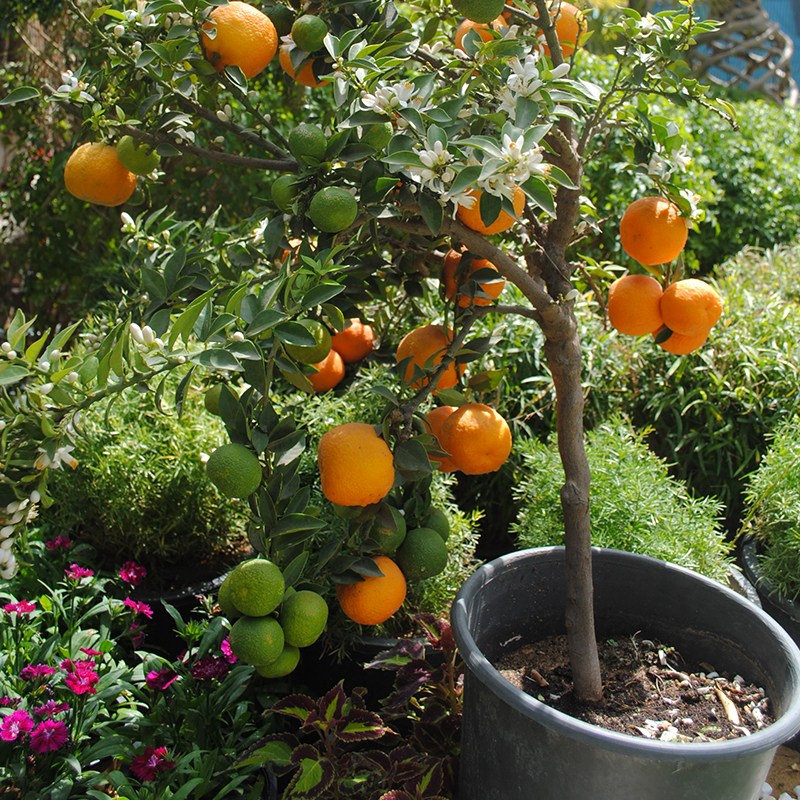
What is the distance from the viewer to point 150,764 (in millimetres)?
1112

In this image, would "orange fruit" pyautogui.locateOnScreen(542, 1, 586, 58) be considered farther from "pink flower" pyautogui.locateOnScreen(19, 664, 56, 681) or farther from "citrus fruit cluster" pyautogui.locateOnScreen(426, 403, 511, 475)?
"pink flower" pyautogui.locateOnScreen(19, 664, 56, 681)

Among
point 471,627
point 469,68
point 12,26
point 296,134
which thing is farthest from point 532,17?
point 12,26

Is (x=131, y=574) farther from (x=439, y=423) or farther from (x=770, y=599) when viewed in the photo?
(x=770, y=599)

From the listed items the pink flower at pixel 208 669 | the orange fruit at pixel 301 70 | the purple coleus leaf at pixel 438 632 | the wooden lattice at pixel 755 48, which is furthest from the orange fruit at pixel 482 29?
the wooden lattice at pixel 755 48

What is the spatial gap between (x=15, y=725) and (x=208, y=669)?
0.30 m

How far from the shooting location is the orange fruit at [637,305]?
1031 millimetres

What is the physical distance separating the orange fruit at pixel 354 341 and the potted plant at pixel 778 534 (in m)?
1.00

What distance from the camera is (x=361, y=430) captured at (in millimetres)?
884

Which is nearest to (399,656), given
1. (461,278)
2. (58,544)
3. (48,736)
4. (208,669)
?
Result: (208,669)

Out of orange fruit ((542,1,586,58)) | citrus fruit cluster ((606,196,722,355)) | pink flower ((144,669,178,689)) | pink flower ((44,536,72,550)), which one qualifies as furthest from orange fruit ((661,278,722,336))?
pink flower ((44,536,72,550))

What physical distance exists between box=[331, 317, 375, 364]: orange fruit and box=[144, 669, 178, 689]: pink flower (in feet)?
2.21

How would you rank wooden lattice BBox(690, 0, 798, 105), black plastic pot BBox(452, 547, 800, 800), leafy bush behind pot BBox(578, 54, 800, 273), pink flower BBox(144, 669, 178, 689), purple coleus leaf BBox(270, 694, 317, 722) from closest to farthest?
1. black plastic pot BBox(452, 547, 800, 800)
2. purple coleus leaf BBox(270, 694, 317, 722)
3. pink flower BBox(144, 669, 178, 689)
4. leafy bush behind pot BBox(578, 54, 800, 273)
5. wooden lattice BBox(690, 0, 798, 105)

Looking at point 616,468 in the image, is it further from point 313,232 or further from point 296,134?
point 296,134

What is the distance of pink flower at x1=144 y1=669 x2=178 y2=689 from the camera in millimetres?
1233
